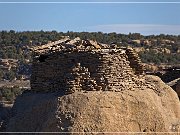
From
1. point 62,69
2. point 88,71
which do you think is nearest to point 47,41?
point 62,69

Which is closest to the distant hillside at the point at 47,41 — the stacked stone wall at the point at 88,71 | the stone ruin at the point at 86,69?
the stone ruin at the point at 86,69

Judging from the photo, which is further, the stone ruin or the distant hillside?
the distant hillside

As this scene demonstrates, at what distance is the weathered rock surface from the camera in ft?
39.3

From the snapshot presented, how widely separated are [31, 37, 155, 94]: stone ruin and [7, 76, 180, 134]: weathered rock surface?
25cm

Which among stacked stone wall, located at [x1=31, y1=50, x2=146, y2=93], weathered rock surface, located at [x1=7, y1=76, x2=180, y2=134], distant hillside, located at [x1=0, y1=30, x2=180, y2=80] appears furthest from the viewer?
distant hillside, located at [x1=0, y1=30, x2=180, y2=80]

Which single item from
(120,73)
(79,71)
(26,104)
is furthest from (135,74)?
(26,104)

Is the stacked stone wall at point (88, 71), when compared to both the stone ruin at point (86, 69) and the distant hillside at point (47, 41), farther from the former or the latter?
the distant hillside at point (47, 41)

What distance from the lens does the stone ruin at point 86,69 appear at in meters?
12.7

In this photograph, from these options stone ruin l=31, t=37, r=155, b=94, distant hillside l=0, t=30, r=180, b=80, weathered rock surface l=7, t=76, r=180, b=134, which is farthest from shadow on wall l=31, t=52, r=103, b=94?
distant hillside l=0, t=30, r=180, b=80

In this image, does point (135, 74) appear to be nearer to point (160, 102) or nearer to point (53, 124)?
point (160, 102)

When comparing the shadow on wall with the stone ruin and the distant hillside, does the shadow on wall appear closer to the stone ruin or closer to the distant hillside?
the stone ruin

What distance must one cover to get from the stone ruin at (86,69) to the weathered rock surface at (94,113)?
248 millimetres

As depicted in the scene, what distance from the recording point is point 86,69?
1270 cm

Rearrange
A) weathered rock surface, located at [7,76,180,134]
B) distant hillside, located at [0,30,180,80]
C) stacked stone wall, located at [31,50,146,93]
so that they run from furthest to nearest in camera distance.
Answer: distant hillside, located at [0,30,180,80] → stacked stone wall, located at [31,50,146,93] → weathered rock surface, located at [7,76,180,134]
